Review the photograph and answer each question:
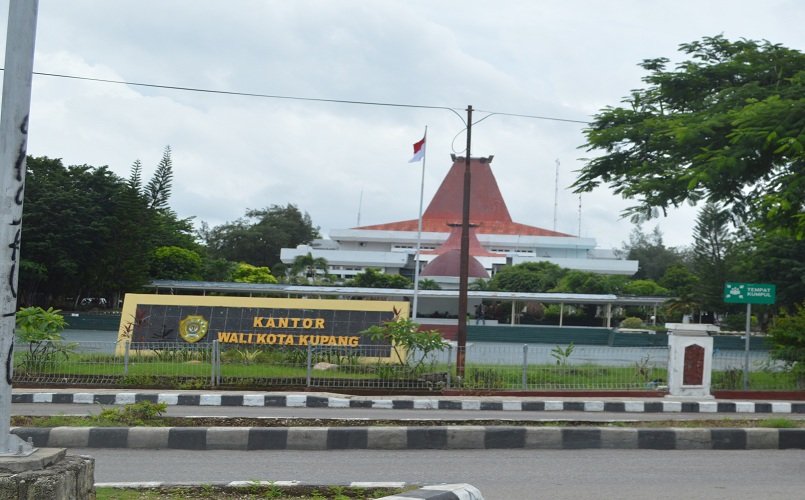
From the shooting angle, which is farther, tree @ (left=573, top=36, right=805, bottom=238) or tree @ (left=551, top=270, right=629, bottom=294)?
tree @ (left=551, top=270, right=629, bottom=294)

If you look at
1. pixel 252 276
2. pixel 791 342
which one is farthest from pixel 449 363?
pixel 252 276

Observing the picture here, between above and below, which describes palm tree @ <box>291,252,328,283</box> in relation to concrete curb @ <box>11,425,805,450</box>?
above

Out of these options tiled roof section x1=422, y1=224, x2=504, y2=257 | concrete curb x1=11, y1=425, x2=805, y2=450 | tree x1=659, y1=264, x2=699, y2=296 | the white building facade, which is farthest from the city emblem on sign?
the white building facade

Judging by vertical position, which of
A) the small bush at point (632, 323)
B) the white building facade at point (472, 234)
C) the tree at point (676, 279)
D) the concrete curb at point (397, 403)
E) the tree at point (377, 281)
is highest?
the white building facade at point (472, 234)

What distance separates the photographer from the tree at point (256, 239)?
7588cm

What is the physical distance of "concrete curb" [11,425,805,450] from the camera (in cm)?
902

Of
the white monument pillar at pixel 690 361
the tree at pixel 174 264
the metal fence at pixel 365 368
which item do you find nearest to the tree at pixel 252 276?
the tree at pixel 174 264

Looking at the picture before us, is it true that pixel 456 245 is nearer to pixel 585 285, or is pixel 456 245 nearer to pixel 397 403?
pixel 585 285

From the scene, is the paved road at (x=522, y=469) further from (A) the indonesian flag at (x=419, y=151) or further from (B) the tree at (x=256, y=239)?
(B) the tree at (x=256, y=239)

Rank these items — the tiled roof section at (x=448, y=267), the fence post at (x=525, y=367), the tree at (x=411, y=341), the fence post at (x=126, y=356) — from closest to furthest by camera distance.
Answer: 1. the fence post at (x=126, y=356)
2. the fence post at (x=525, y=367)
3. the tree at (x=411, y=341)
4. the tiled roof section at (x=448, y=267)

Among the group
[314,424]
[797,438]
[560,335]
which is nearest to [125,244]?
[560,335]

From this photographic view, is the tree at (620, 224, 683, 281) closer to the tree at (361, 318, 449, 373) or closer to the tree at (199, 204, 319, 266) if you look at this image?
the tree at (199, 204, 319, 266)

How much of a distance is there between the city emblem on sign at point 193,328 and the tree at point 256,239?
54.4 metres

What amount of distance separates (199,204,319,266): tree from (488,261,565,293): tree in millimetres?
28007
